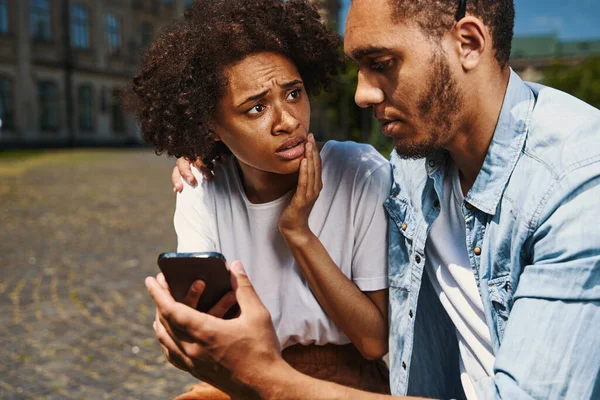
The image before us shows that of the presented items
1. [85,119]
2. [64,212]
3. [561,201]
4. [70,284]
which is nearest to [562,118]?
[561,201]

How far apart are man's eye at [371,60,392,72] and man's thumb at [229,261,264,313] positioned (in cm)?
66

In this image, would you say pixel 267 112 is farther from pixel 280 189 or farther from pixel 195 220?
pixel 195 220

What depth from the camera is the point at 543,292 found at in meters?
1.38

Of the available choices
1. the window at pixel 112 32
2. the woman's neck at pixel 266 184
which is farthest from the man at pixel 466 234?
the window at pixel 112 32

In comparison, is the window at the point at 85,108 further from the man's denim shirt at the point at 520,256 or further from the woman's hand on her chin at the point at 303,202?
the man's denim shirt at the point at 520,256

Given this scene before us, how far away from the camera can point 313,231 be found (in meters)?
2.09

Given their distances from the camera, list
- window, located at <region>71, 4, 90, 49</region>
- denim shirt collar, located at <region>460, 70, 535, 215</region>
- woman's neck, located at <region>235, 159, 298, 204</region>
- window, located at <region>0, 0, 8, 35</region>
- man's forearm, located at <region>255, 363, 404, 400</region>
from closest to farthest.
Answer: man's forearm, located at <region>255, 363, 404, 400</region>
denim shirt collar, located at <region>460, 70, 535, 215</region>
woman's neck, located at <region>235, 159, 298, 204</region>
window, located at <region>0, 0, 8, 35</region>
window, located at <region>71, 4, 90, 49</region>

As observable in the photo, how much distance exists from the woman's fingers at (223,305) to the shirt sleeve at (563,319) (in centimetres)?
62

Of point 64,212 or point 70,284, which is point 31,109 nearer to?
point 64,212

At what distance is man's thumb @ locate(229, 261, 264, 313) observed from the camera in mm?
1488

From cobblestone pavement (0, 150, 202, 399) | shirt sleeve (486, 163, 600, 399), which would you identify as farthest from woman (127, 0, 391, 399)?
cobblestone pavement (0, 150, 202, 399)

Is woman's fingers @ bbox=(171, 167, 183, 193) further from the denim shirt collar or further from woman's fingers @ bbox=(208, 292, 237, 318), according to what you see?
the denim shirt collar

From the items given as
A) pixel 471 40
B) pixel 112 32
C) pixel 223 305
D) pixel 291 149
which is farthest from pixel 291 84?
pixel 112 32

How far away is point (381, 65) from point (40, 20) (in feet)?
115
